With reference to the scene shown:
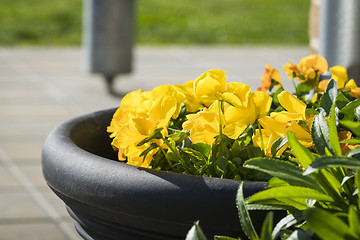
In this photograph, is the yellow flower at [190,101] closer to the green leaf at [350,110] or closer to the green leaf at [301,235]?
the green leaf at [350,110]

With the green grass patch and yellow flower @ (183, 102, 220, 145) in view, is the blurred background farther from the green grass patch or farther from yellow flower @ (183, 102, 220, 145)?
yellow flower @ (183, 102, 220, 145)

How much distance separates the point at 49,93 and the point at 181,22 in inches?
160

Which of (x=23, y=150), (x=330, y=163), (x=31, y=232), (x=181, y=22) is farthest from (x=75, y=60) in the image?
(x=330, y=163)

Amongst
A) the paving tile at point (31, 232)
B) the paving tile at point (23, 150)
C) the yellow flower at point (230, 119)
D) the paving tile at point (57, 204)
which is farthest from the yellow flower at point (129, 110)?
the paving tile at point (23, 150)

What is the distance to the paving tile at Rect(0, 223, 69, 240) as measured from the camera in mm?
3049

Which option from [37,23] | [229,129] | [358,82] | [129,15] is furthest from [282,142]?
[37,23]

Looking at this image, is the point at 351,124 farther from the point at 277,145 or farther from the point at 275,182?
the point at 277,145

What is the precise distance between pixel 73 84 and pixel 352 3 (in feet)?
15.2

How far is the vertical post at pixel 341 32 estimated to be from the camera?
1718 mm

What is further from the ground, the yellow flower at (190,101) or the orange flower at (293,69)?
the orange flower at (293,69)

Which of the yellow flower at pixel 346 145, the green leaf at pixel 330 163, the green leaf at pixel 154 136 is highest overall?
the green leaf at pixel 330 163

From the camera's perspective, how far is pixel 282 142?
97cm

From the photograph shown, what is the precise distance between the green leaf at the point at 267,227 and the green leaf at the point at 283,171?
0.07 m

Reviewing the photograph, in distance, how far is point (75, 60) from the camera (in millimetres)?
7160
